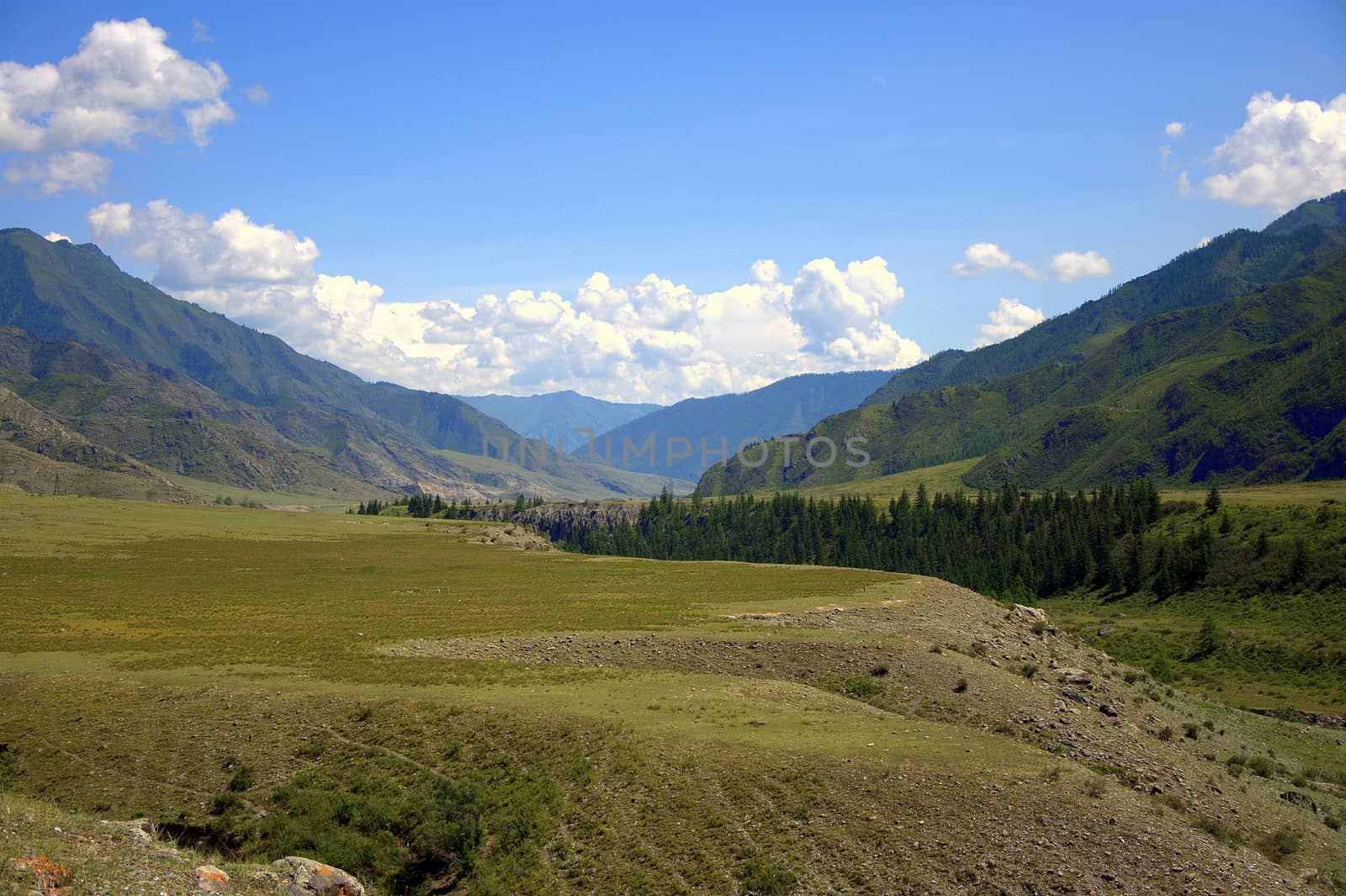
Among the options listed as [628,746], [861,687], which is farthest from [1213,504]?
[628,746]

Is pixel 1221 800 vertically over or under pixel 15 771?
under

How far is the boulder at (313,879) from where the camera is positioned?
22.0m

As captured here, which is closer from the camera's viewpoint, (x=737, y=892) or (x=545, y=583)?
(x=737, y=892)

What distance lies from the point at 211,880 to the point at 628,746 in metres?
15.7

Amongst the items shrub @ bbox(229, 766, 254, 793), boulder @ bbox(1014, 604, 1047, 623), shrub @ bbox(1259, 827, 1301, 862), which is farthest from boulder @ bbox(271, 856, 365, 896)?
boulder @ bbox(1014, 604, 1047, 623)

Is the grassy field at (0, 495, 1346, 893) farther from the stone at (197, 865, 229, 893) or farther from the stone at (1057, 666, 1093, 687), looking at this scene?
the stone at (197, 865, 229, 893)

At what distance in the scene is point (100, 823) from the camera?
2167cm

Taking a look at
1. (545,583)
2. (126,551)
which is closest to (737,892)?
(545,583)

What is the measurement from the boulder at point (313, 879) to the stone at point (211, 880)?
193cm

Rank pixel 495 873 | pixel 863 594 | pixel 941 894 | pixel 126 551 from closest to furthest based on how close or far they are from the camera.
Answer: pixel 941 894
pixel 495 873
pixel 863 594
pixel 126 551

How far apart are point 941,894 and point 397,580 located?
234 feet

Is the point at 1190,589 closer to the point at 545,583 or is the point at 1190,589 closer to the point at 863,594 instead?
the point at 863,594

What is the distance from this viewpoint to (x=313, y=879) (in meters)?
22.8

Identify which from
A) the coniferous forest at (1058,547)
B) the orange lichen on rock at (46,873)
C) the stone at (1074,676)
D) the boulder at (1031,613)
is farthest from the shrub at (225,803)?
the coniferous forest at (1058,547)
